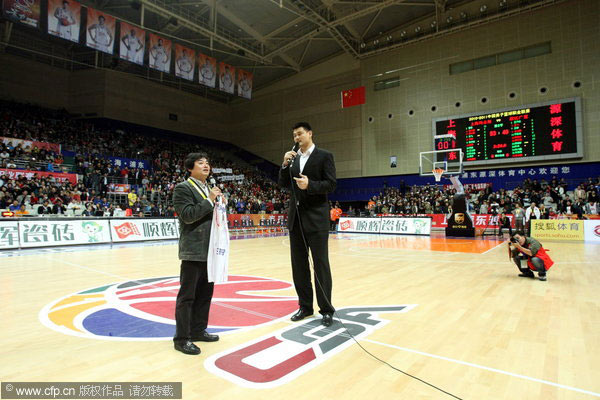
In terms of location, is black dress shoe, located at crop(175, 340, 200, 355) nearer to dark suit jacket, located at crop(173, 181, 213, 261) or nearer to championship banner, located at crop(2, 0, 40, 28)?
dark suit jacket, located at crop(173, 181, 213, 261)

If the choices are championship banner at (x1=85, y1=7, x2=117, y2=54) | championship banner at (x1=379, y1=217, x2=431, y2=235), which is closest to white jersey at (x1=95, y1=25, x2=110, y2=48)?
championship banner at (x1=85, y1=7, x2=117, y2=54)

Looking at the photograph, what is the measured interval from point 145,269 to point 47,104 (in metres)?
27.1

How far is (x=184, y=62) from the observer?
2048 cm

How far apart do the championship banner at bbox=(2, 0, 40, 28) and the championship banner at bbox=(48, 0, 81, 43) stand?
0.47 metres

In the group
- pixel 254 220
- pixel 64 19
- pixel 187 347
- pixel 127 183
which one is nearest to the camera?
pixel 187 347

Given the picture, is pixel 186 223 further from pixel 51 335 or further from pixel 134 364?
pixel 51 335

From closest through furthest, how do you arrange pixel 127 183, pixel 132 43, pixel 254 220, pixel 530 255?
pixel 530 255 < pixel 132 43 < pixel 127 183 < pixel 254 220

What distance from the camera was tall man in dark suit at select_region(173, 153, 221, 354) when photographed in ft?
9.10

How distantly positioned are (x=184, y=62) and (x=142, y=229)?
11.5m

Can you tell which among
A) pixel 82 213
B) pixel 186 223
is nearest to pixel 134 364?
pixel 186 223

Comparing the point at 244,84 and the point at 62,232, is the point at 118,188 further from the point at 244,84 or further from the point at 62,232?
the point at 244,84

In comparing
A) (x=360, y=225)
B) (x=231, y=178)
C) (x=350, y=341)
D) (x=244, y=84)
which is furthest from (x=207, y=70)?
(x=350, y=341)

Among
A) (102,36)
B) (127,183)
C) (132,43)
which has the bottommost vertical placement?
(127,183)

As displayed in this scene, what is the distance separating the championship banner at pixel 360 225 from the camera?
1819cm
